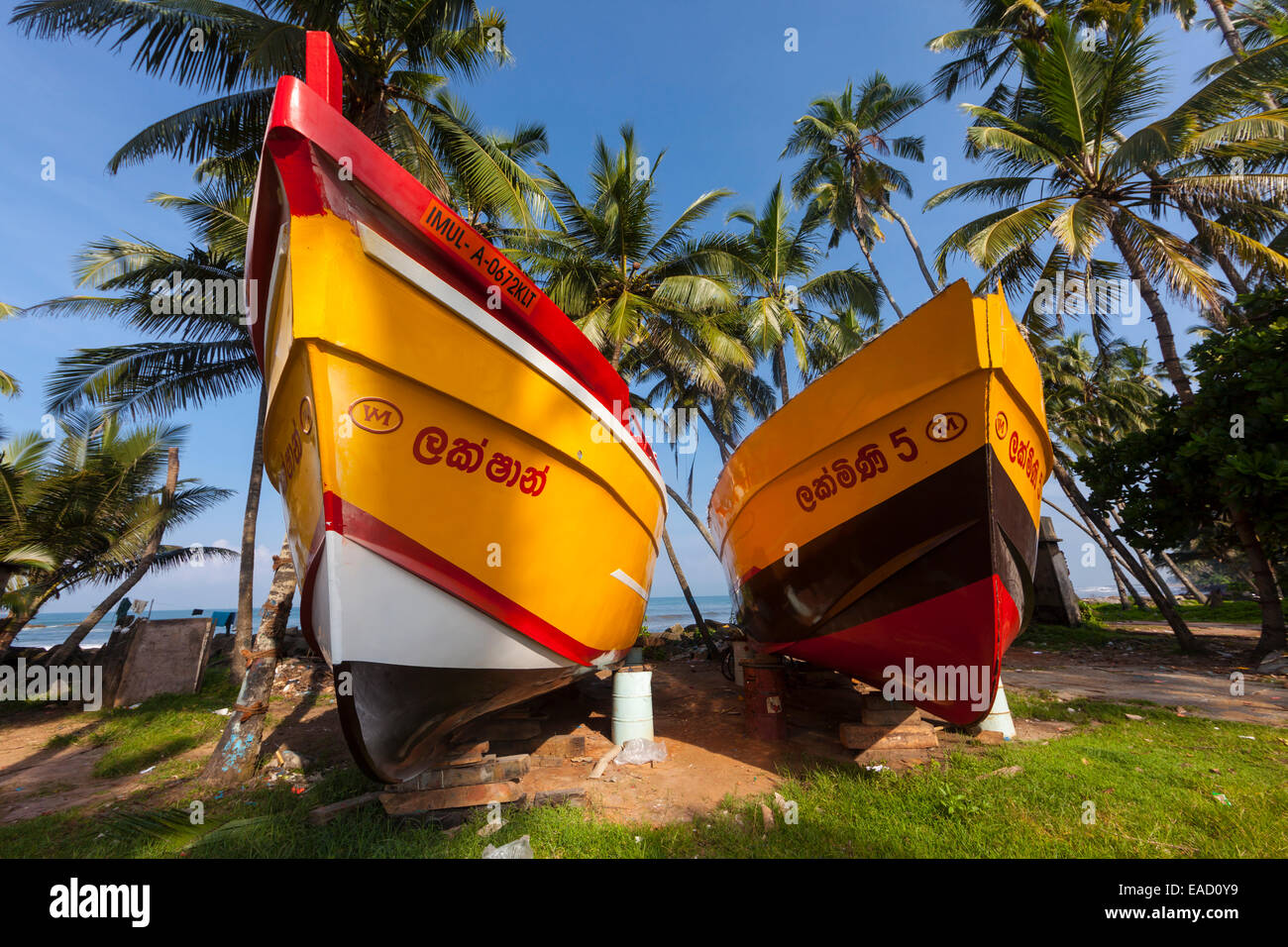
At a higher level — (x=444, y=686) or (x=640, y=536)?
(x=640, y=536)

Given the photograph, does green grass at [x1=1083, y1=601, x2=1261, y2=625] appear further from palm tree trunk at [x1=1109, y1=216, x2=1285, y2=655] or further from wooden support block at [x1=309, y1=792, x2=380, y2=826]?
wooden support block at [x1=309, y1=792, x2=380, y2=826]

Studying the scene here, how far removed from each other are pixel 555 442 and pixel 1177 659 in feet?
37.1

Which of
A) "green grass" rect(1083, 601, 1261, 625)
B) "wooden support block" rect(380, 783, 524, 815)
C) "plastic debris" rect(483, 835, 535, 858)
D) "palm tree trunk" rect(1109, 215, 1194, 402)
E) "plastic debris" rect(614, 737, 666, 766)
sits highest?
"palm tree trunk" rect(1109, 215, 1194, 402)

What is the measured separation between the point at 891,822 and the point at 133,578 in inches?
589

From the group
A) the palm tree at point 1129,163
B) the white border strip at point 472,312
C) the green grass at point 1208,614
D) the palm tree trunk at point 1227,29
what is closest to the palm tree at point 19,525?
the white border strip at point 472,312

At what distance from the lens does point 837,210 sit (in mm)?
15297

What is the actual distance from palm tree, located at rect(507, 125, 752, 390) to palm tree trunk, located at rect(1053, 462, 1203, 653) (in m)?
7.53

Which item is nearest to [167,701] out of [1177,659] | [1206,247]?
[1177,659]

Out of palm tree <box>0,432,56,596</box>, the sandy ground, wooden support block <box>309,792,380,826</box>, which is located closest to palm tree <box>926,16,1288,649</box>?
the sandy ground

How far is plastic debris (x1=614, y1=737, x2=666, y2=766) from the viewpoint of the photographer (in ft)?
14.8

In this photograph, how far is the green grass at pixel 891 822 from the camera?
2.86m

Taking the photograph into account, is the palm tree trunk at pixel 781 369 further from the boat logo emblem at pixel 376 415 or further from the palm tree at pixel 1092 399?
the boat logo emblem at pixel 376 415

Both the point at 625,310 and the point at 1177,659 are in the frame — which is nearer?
the point at 1177,659

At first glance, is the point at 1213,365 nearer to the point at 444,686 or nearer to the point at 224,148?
the point at 444,686
